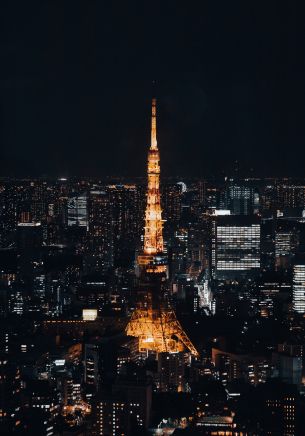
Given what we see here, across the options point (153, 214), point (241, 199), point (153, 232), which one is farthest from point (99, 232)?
point (153, 214)

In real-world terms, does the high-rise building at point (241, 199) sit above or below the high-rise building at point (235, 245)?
above

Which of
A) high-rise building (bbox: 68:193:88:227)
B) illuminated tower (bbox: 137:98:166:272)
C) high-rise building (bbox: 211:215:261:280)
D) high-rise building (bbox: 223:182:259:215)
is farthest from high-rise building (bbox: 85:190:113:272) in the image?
illuminated tower (bbox: 137:98:166:272)

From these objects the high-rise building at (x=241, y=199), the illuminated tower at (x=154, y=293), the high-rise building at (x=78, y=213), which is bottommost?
the illuminated tower at (x=154, y=293)

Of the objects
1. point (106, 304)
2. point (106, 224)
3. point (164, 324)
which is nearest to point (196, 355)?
point (164, 324)

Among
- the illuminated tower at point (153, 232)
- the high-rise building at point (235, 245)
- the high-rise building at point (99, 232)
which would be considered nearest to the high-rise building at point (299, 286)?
the high-rise building at point (235, 245)

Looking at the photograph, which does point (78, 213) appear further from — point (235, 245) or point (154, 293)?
point (154, 293)

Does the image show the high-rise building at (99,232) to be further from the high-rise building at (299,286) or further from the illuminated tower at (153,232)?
the illuminated tower at (153,232)
